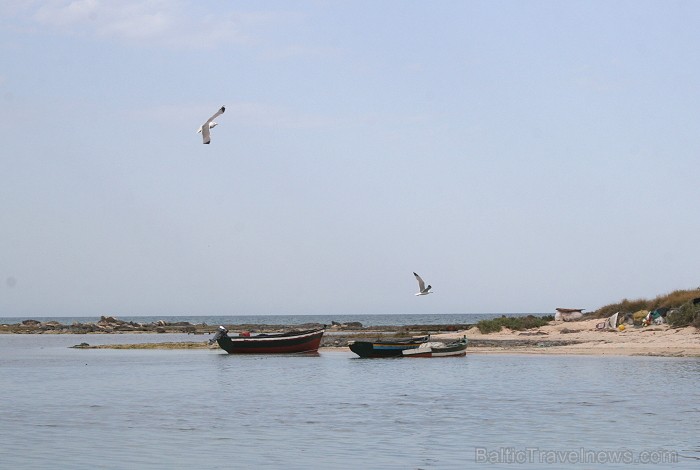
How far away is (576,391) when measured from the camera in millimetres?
32844

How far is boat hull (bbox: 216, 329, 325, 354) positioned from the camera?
193ft

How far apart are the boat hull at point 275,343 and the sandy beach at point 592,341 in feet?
33.4

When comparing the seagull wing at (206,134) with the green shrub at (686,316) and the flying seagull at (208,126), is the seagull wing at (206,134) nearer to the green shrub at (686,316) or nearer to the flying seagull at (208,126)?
the flying seagull at (208,126)

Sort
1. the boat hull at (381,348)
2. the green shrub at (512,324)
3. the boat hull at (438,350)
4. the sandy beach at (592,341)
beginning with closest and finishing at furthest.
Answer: the sandy beach at (592,341)
the boat hull at (438,350)
the boat hull at (381,348)
the green shrub at (512,324)

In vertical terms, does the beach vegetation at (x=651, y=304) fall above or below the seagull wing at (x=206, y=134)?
below

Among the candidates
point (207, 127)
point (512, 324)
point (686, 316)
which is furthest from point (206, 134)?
point (512, 324)

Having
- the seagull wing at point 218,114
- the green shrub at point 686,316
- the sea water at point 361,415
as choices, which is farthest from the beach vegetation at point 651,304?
the seagull wing at point 218,114

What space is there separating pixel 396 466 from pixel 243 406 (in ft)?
41.3

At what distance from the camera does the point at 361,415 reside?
1099 inches

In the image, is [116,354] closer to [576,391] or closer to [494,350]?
[494,350]

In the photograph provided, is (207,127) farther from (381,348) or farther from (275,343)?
(275,343)

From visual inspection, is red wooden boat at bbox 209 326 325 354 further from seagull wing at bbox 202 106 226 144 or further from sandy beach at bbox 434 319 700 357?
seagull wing at bbox 202 106 226 144

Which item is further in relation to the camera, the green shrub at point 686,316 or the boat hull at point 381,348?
the green shrub at point 686,316

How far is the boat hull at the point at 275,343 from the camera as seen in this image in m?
58.7
